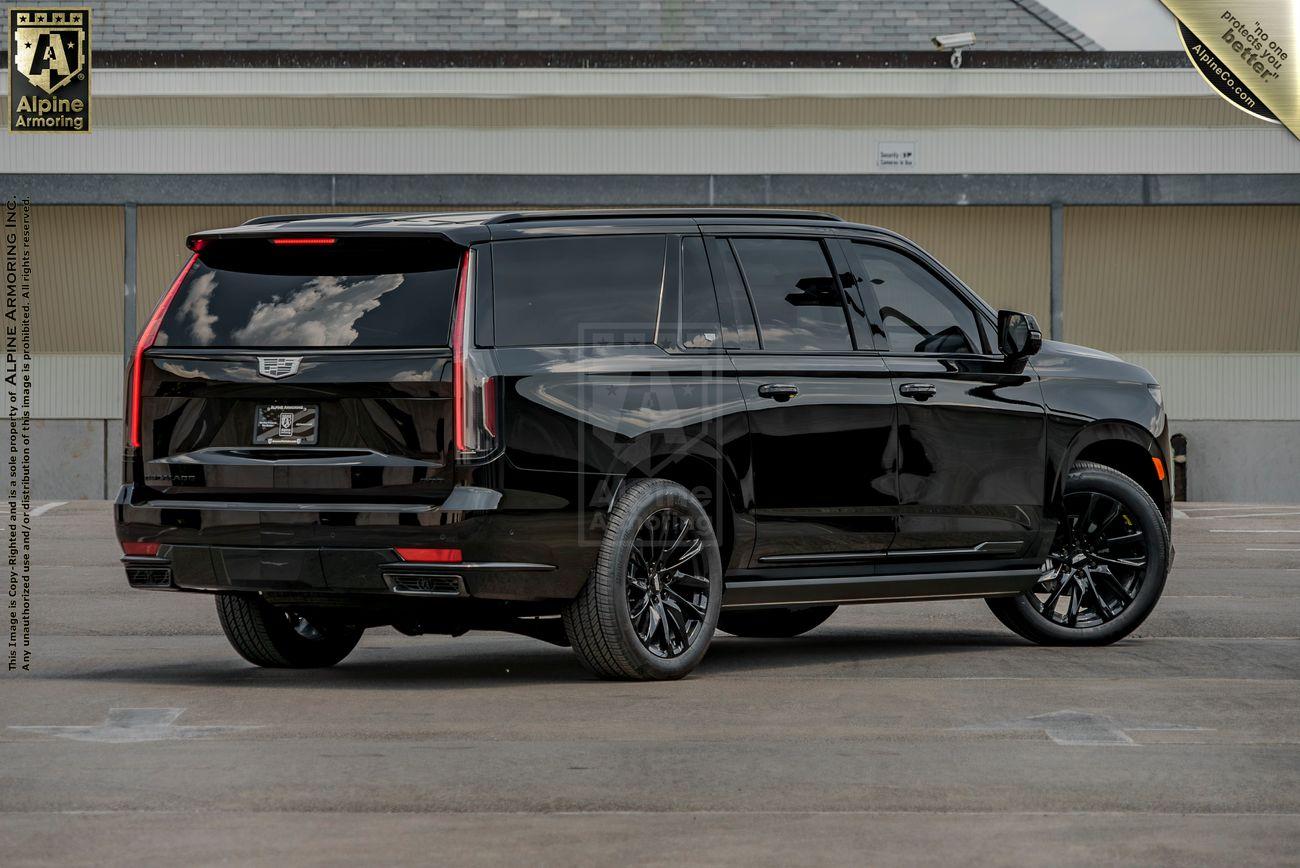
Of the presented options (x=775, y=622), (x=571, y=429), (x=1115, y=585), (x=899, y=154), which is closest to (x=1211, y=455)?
(x=899, y=154)

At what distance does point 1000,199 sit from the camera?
30875 millimetres

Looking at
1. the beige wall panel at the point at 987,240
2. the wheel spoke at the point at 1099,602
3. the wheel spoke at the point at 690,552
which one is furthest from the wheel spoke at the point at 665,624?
the beige wall panel at the point at 987,240

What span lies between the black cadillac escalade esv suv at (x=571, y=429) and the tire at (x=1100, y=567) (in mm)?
456

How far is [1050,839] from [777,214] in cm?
446

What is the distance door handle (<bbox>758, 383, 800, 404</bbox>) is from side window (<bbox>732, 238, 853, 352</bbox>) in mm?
187

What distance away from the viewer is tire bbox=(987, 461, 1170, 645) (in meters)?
10.9

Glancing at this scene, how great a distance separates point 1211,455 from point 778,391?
77.4 feet

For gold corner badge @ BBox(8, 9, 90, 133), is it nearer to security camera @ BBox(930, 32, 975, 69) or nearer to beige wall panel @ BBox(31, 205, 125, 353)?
beige wall panel @ BBox(31, 205, 125, 353)

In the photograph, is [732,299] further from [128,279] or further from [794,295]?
[128,279]

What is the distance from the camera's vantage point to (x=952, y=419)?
10234 mm

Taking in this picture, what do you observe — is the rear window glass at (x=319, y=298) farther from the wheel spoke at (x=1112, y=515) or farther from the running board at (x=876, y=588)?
the wheel spoke at (x=1112, y=515)

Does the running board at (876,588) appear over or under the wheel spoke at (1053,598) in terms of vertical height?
over

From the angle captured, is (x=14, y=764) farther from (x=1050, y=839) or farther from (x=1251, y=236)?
(x=1251, y=236)

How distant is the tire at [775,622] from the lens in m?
11.6
